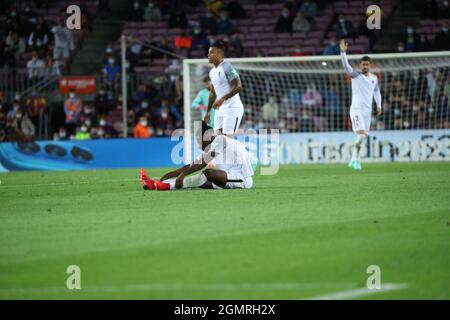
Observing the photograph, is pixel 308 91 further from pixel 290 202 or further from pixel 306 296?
pixel 306 296

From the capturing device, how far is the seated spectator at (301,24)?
3281 centimetres

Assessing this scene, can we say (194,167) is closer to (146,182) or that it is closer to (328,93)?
(146,182)

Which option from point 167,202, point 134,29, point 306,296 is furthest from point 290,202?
point 134,29

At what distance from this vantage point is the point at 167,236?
998 centimetres

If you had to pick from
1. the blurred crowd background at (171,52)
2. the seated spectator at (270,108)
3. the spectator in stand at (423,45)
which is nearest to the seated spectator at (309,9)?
the blurred crowd background at (171,52)

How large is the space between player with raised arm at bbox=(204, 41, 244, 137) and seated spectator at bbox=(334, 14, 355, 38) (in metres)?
14.5

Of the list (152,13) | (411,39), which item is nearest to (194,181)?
(411,39)

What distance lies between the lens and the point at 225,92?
58.9ft

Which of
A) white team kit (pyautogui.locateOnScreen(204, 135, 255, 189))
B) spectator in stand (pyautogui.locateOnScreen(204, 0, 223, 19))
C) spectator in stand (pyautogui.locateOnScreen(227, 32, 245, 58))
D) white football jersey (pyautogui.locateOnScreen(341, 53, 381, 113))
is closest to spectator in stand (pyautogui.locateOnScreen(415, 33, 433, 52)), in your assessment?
spectator in stand (pyautogui.locateOnScreen(227, 32, 245, 58))

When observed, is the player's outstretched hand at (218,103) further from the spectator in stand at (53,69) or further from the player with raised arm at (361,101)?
the spectator in stand at (53,69)

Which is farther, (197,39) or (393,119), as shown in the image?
(197,39)

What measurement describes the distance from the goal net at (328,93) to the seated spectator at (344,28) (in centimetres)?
Result: 229
